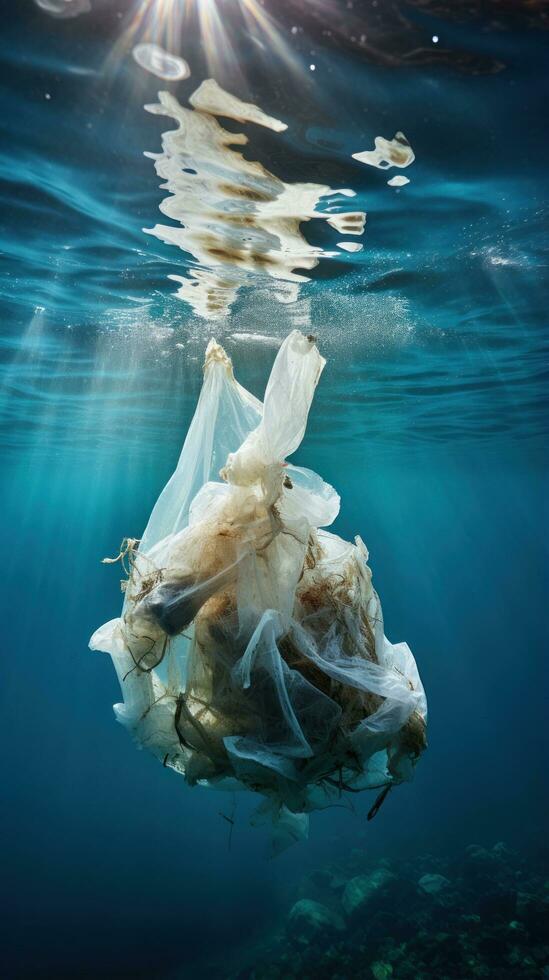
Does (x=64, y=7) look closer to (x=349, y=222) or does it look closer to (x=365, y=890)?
(x=349, y=222)

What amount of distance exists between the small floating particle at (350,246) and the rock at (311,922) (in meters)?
19.7

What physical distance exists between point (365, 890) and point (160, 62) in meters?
24.2

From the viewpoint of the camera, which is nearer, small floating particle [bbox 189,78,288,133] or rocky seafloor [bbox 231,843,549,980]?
small floating particle [bbox 189,78,288,133]

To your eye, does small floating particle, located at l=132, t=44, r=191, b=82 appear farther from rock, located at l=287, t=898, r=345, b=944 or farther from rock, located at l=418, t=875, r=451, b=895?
rock, located at l=418, t=875, r=451, b=895

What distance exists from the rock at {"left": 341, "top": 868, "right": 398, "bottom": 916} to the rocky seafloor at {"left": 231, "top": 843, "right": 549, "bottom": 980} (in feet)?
Answer: 0.13

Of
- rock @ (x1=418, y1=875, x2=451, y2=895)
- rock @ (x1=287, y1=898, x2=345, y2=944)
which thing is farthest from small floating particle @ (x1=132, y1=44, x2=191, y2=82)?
rock @ (x1=418, y1=875, x2=451, y2=895)

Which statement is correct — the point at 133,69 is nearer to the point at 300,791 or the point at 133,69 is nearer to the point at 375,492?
the point at 300,791

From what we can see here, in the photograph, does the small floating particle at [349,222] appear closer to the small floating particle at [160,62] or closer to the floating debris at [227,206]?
the floating debris at [227,206]

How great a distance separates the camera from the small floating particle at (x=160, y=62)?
Result: 14.7 feet

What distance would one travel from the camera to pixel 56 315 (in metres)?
11.2

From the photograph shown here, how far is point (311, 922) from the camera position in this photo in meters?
18.0

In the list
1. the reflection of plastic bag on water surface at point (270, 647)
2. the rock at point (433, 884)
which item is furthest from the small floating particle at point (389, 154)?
the rock at point (433, 884)

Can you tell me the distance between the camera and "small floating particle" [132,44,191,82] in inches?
176

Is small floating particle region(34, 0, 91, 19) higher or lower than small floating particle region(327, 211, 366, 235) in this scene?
lower
